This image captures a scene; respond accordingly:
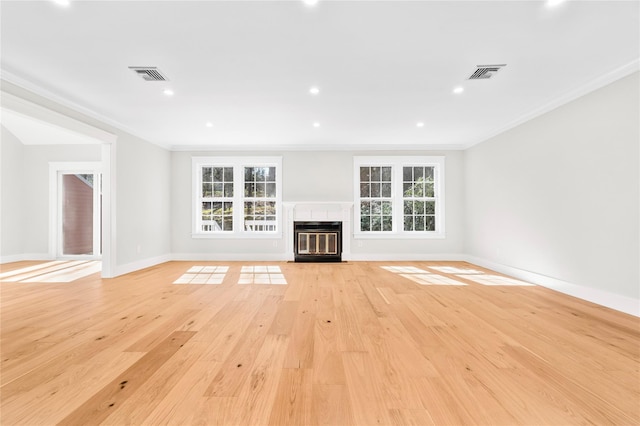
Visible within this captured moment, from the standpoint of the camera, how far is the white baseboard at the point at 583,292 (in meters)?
2.67

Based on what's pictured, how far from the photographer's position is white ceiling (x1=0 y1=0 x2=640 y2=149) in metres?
2.00

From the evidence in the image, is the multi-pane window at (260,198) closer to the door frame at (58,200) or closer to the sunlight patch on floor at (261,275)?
the sunlight patch on floor at (261,275)

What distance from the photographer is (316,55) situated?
2531 mm

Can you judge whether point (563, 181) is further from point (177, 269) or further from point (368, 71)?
point (177, 269)

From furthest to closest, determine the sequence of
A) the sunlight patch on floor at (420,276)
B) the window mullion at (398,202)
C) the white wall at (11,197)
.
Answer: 1. the window mullion at (398,202)
2. the white wall at (11,197)
3. the sunlight patch on floor at (420,276)

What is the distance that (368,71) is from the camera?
2.83 meters

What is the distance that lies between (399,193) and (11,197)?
8570mm

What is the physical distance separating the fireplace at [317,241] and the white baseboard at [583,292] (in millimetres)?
3090

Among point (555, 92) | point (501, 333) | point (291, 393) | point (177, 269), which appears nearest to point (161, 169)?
point (177, 269)

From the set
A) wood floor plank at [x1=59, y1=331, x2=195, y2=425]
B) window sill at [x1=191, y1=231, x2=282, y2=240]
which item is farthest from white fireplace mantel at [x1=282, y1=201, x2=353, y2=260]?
wood floor plank at [x1=59, y1=331, x2=195, y2=425]

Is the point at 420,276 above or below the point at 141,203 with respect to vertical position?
below

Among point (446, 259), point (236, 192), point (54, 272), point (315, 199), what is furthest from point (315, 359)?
point (54, 272)

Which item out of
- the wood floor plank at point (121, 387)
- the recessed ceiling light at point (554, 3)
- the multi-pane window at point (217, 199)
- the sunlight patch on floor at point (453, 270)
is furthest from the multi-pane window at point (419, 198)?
the wood floor plank at point (121, 387)

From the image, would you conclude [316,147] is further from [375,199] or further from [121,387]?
→ [121,387]
